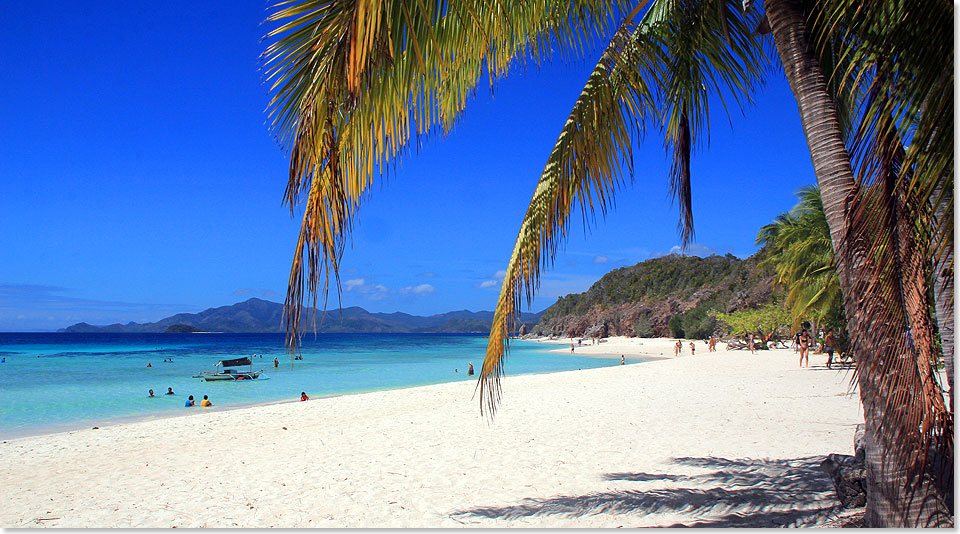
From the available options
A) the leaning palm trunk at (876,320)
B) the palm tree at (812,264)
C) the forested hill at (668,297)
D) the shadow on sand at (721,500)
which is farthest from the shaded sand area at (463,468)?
the forested hill at (668,297)

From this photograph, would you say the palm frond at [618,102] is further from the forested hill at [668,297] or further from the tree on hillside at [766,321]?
the forested hill at [668,297]

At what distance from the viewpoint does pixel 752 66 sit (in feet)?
12.5

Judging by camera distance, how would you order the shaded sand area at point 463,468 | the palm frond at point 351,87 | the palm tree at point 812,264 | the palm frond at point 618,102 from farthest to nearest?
the palm tree at point 812,264 → the shaded sand area at point 463,468 → the palm frond at point 618,102 → the palm frond at point 351,87

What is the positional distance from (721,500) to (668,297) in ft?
237

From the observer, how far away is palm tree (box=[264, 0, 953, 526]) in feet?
6.08

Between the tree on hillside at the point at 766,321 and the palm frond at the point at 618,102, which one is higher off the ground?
the palm frond at the point at 618,102

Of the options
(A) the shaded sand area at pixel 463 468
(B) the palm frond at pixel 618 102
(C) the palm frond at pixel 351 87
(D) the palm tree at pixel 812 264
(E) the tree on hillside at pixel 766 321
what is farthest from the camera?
(E) the tree on hillside at pixel 766 321

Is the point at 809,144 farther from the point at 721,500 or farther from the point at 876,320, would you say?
the point at 721,500

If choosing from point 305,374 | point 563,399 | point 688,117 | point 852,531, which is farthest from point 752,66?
point 305,374

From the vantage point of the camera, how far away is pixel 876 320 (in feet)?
6.99

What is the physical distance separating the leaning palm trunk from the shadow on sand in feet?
3.96

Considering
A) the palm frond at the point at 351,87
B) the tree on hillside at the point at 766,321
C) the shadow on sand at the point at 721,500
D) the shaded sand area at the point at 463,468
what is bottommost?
the shaded sand area at the point at 463,468

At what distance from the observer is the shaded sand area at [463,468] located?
444 centimetres

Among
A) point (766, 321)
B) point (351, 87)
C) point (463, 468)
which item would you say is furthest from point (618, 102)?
point (766, 321)
